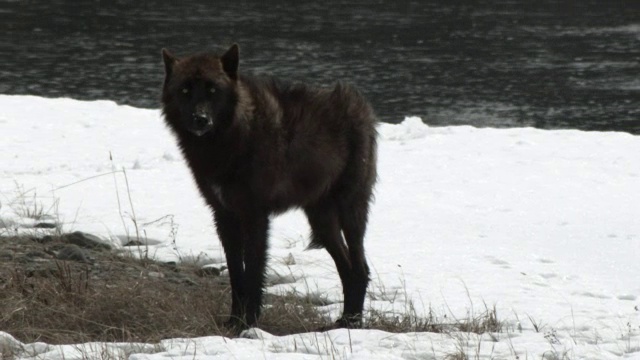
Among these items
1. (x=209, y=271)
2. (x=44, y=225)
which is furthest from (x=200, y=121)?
(x=44, y=225)

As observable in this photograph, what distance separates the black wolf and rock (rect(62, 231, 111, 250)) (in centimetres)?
195

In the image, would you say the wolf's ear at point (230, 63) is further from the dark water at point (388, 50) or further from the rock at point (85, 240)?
the dark water at point (388, 50)

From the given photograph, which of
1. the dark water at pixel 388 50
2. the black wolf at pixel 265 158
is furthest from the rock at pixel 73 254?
the dark water at pixel 388 50

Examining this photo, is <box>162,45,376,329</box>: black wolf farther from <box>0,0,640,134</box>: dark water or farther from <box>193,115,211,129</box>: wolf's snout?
<box>0,0,640,134</box>: dark water

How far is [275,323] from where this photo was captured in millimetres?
6941

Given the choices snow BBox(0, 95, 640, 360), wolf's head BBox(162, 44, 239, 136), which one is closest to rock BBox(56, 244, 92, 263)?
snow BBox(0, 95, 640, 360)

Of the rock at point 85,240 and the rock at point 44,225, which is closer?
the rock at point 85,240

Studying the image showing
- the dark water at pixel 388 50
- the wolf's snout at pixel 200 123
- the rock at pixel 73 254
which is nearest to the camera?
the wolf's snout at pixel 200 123

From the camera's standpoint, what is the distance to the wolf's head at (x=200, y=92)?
6402 millimetres

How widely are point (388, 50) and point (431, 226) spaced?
15.2 m

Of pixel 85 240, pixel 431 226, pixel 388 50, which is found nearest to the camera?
pixel 85 240

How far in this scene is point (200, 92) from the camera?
21.1 feet

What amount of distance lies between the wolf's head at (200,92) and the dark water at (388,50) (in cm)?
1158

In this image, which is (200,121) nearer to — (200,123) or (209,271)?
(200,123)
